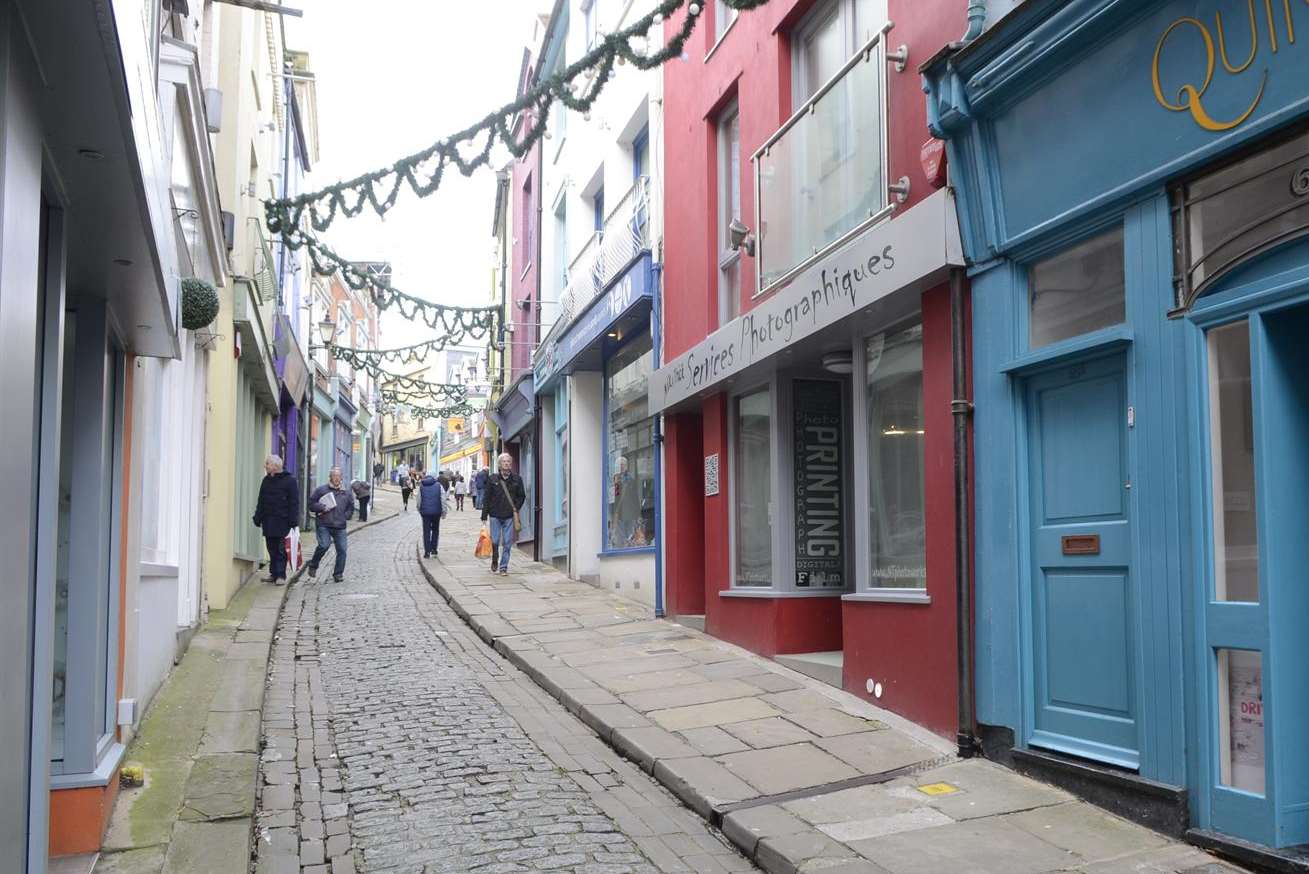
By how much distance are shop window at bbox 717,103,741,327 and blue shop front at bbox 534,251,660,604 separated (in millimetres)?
1875

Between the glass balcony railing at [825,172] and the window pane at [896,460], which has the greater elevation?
the glass balcony railing at [825,172]

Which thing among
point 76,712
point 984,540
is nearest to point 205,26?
point 76,712

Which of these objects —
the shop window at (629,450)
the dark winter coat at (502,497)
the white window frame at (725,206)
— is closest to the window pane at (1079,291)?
the white window frame at (725,206)

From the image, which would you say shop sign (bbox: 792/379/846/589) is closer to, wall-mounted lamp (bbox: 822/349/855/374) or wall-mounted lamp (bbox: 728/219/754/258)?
wall-mounted lamp (bbox: 822/349/855/374)

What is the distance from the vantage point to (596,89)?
284 inches

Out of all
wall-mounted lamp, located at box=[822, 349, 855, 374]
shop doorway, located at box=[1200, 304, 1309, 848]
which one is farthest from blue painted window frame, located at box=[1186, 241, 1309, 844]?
wall-mounted lamp, located at box=[822, 349, 855, 374]

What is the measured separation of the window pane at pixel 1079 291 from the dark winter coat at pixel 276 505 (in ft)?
33.6

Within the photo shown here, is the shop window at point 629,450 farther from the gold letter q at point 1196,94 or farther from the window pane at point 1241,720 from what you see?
the window pane at point 1241,720

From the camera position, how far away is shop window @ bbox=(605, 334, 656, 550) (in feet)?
45.0

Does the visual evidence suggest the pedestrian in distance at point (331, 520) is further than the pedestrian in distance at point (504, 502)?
No

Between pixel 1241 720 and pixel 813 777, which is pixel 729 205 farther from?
pixel 1241 720

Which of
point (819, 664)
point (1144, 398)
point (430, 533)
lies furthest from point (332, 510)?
point (1144, 398)

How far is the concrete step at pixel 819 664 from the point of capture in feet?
27.3

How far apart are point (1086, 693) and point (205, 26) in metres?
10.8
